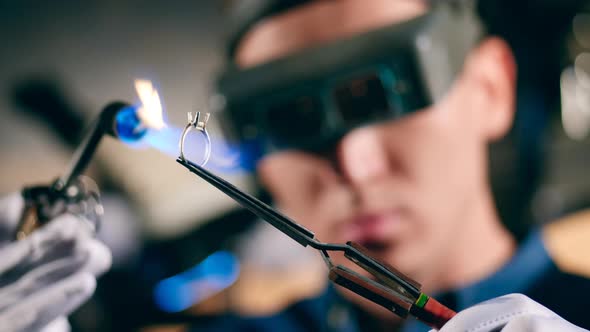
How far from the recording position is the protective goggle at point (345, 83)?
1108 millimetres

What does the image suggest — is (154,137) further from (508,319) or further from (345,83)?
Answer: (345,83)

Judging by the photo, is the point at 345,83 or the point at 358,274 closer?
the point at 358,274

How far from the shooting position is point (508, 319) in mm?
582

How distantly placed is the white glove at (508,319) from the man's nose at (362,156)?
637mm

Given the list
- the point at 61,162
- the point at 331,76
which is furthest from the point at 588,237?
the point at 61,162

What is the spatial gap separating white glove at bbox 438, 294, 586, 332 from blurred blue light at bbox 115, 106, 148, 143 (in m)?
0.50

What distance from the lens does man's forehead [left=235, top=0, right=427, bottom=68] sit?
4.09 feet

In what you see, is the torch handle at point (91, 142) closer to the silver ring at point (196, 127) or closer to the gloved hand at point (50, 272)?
the gloved hand at point (50, 272)

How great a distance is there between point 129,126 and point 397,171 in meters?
0.77

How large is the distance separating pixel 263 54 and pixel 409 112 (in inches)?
19.0

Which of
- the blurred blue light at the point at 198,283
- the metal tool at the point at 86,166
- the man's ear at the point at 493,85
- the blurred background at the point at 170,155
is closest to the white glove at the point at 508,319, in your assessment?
the metal tool at the point at 86,166

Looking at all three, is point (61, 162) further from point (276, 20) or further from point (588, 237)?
point (588, 237)

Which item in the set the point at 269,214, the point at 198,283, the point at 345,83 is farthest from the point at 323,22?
the point at 198,283

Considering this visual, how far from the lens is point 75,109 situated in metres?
2.09
